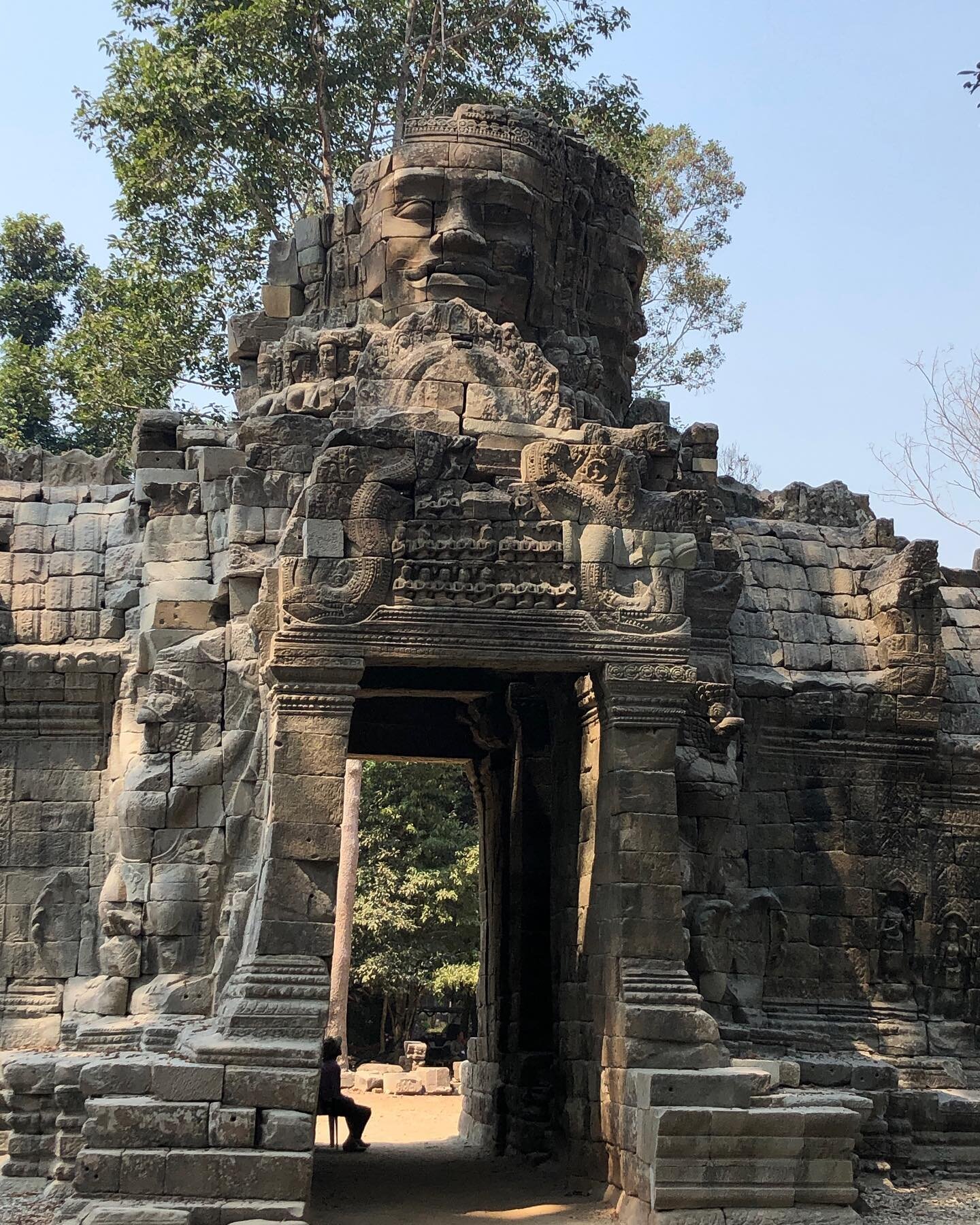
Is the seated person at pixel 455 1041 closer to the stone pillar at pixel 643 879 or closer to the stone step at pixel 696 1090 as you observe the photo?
the stone pillar at pixel 643 879

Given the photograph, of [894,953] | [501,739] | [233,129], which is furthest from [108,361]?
[894,953]

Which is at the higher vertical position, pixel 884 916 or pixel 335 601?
pixel 335 601

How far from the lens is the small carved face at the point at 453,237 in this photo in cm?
1239

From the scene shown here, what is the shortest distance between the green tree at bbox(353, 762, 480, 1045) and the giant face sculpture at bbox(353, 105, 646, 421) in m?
12.5

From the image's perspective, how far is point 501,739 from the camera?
14.3 m

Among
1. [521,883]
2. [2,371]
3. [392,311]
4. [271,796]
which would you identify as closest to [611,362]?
[392,311]

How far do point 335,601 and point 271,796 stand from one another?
51.9 inches

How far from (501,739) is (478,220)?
4630 mm

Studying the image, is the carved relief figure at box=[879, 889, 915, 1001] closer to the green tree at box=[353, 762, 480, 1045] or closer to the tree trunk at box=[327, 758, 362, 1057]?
the tree trunk at box=[327, 758, 362, 1057]

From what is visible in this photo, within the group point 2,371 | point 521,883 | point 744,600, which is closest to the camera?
point 521,883

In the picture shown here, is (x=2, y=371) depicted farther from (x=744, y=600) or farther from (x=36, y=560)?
(x=744, y=600)

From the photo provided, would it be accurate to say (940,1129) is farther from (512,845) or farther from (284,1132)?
(284,1132)

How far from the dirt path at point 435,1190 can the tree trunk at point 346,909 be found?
19.9 ft

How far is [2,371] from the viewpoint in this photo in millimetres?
24625
